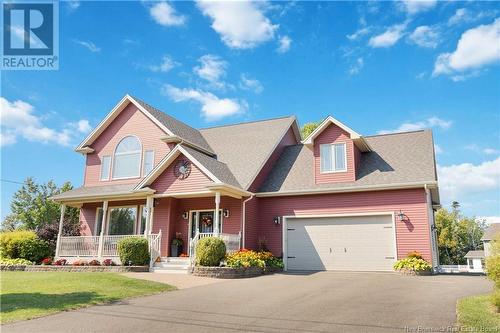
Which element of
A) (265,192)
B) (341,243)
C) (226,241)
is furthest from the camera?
(265,192)

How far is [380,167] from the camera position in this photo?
18.0 meters

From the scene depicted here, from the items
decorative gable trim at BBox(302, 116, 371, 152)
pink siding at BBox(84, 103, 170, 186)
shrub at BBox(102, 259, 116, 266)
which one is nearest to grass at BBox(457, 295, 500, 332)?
decorative gable trim at BBox(302, 116, 371, 152)

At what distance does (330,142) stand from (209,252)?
8.39m

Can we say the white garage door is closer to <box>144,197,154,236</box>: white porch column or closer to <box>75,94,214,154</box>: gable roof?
<box>144,197,154,236</box>: white porch column

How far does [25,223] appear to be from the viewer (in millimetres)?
34781

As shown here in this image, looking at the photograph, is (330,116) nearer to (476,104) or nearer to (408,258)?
(476,104)

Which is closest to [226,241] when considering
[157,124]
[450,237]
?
[157,124]

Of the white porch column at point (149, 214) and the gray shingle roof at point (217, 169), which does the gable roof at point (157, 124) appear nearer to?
the gray shingle roof at point (217, 169)

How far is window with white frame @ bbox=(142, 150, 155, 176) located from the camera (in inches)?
796

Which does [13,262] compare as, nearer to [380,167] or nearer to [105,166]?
[105,166]

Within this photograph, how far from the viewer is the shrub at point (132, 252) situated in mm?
15930

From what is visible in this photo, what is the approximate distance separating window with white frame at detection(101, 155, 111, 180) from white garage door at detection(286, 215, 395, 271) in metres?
10.9

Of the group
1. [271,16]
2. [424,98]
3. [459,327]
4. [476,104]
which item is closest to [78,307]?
[459,327]

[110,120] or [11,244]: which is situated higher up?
[110,120]
